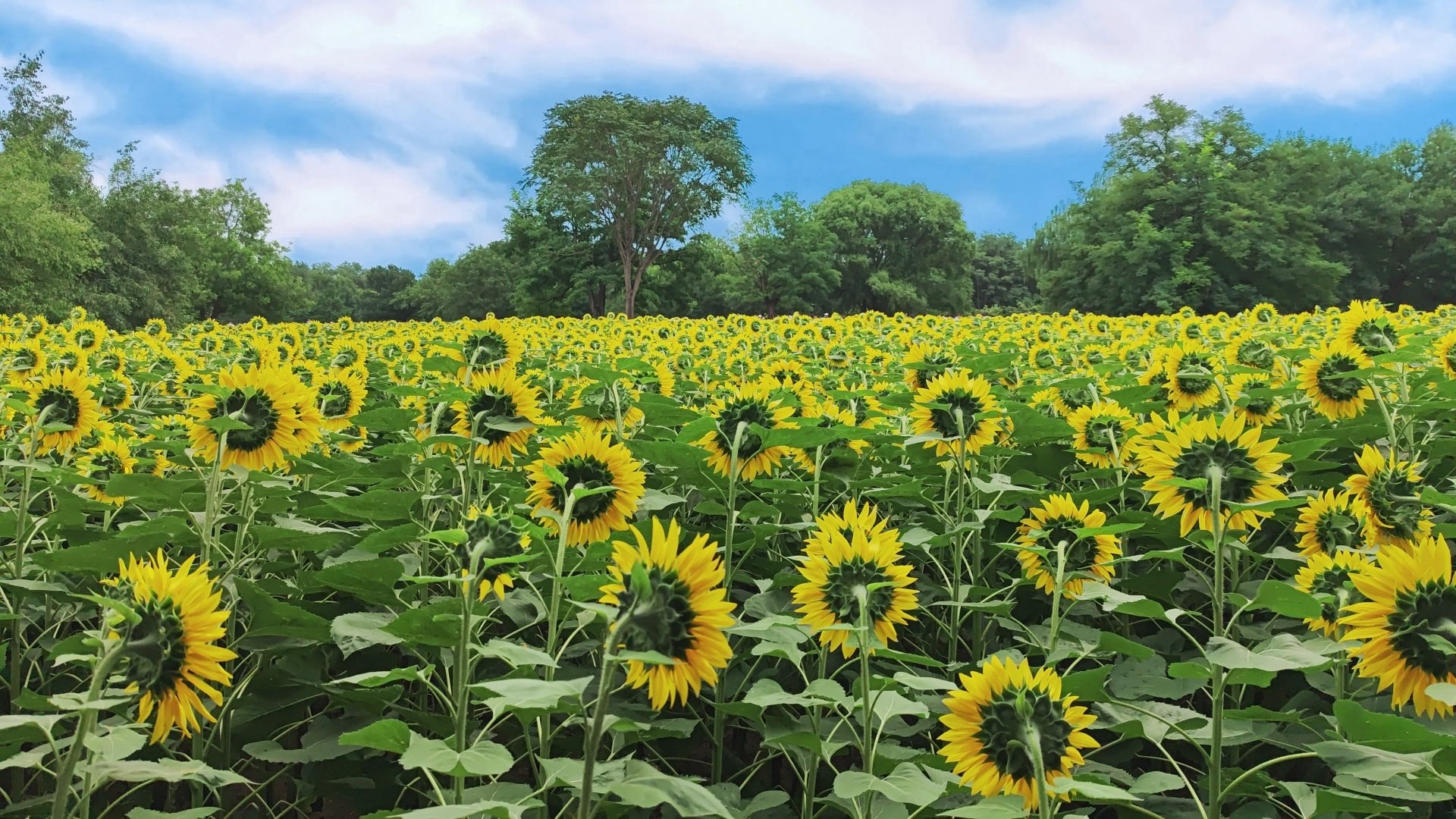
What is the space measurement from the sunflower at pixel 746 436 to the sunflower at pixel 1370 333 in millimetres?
2279

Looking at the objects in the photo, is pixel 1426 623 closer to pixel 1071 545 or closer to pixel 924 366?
pixel 1071 545

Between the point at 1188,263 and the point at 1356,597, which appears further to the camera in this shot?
the point at 1188,263

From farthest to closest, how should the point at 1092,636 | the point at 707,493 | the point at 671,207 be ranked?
the point at 671,207 → the point at 707,493 → the point at 1092,636

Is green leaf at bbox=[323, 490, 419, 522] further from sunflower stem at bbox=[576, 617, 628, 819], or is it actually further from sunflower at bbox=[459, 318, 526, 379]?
sunflower stem at bbox=[576, 617, 628, 819]

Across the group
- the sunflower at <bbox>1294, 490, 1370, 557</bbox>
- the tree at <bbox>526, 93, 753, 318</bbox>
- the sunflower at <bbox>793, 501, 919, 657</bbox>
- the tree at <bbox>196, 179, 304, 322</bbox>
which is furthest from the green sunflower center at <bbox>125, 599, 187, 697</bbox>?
the tree at <bbox>196, 179, 304, 322</bbox>

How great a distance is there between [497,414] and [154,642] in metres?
1.02

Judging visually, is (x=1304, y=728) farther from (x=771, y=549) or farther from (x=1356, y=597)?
(x=771, y=549)

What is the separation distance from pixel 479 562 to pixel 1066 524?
149 cm

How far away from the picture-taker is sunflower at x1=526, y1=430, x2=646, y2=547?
1.92 m

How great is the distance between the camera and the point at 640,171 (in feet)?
155

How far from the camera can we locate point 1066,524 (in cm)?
226

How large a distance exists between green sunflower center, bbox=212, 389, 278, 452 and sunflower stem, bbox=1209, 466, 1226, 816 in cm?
202

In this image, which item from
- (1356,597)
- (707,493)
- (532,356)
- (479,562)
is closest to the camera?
(479,562)

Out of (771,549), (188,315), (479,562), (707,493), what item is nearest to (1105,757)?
(771,549)
